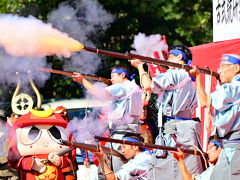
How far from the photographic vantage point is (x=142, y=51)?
7012 millimetres

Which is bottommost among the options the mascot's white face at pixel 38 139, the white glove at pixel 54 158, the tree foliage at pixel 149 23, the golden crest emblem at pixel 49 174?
the golden crest emblem at pixel 49 174

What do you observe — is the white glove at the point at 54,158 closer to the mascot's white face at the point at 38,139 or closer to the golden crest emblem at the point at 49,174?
the golden crest emblem at the point at 49,174

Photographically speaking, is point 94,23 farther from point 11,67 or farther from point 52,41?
point 52,41

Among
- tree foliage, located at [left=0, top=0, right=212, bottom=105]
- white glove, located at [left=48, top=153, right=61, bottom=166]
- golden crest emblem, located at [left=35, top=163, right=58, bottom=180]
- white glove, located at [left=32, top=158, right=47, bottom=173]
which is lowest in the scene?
golden crest emblem, located at [left=35, top=163, right=58, bottom=180]

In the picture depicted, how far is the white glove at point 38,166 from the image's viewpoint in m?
6.64

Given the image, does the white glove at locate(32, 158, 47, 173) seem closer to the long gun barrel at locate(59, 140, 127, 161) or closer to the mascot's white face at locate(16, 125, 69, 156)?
the mascot's white face at locate(16, 125, 69, 156)

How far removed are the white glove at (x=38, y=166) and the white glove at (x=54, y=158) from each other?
0.12 metres

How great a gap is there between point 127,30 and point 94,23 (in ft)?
21.9

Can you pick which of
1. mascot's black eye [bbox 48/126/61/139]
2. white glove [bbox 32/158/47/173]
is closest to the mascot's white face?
mascot's black eye [bbox 48/126/61/139]

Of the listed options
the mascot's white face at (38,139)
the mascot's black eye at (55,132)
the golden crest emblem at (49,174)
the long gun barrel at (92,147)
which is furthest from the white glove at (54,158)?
the long gun barrel at (92,147)

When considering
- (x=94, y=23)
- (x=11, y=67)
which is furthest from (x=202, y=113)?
(x=11, y=67)

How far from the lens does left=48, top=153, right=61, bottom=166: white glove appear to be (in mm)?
6680

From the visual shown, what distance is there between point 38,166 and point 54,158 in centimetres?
22

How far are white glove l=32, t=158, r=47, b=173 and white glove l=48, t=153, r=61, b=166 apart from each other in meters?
0.12
